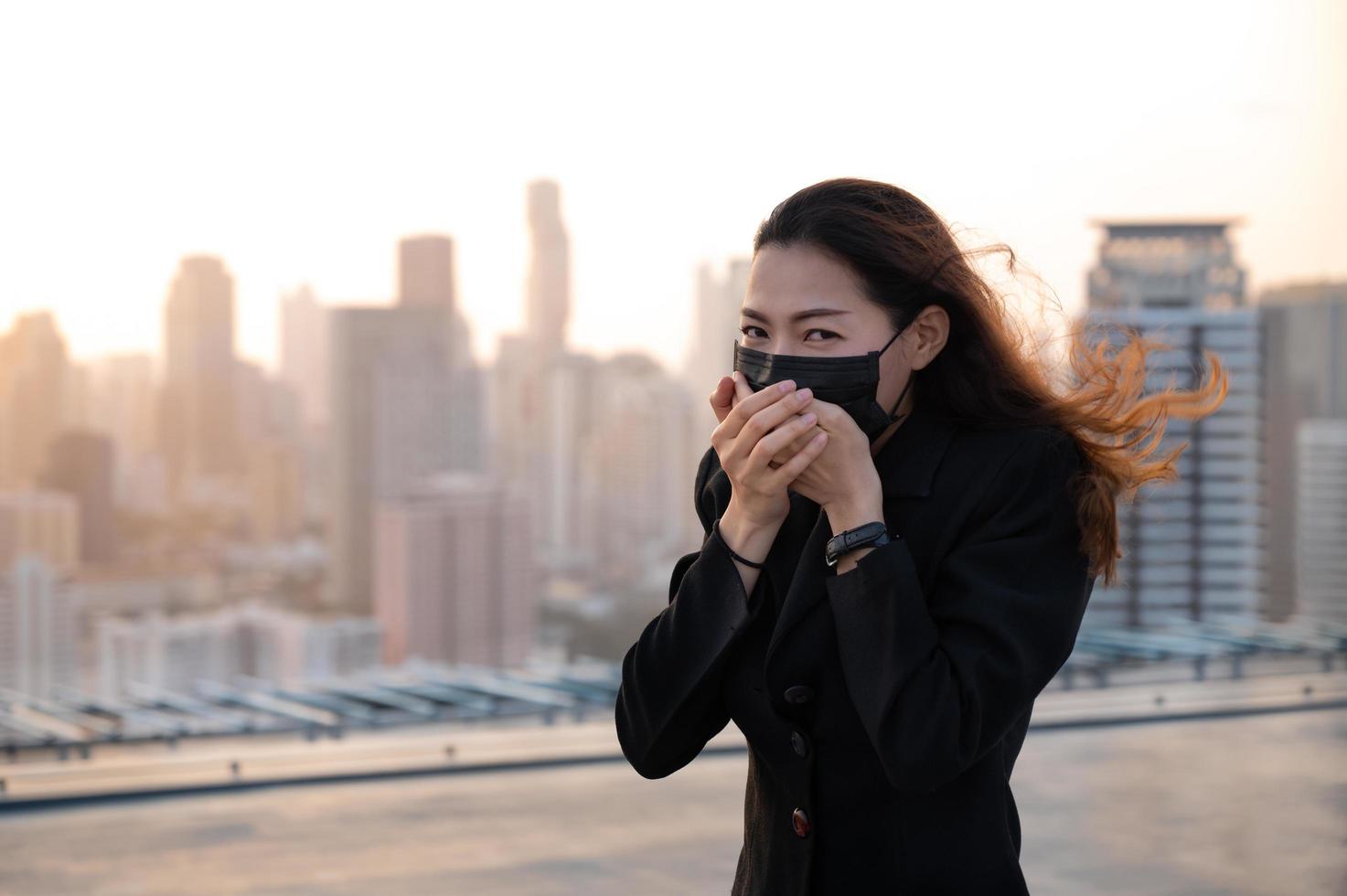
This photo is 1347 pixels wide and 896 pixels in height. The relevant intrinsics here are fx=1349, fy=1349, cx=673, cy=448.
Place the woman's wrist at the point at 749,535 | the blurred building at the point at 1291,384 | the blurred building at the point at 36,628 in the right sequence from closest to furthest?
→ the woman's wrist at the point at 749,535 → the blurred building at the point at 36,628 → the blurred building at the point at 1291,384

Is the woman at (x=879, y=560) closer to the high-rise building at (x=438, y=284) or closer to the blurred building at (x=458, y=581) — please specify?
the blurred building at (x=458, y=581)

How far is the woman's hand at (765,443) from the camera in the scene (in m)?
0.92

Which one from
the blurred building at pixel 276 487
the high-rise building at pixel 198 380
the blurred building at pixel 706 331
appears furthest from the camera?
the blurred building at pixel 276 487

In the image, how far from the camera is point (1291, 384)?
4812 centimetres

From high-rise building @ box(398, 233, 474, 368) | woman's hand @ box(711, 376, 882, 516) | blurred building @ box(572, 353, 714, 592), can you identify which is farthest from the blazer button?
high-rise building @ box(398, 233, 474, 368)

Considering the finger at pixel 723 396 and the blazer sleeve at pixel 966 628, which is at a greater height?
the finger at pixel 723 396

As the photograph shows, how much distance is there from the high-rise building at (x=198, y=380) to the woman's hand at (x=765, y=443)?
4790 cm

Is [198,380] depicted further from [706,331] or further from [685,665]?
[685,665]

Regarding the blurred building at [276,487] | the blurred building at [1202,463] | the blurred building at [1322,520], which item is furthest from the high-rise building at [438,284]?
the blurred building at [1322,520]

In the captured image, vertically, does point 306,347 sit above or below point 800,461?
above

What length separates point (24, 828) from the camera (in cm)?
344

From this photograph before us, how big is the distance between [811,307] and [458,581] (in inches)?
1740

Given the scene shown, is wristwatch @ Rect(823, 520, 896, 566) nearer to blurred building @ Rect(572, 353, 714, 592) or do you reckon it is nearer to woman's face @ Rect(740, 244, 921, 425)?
woman's face @ Rect(740, 244, 921, 425)

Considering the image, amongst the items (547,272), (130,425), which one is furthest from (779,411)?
(547,272)
